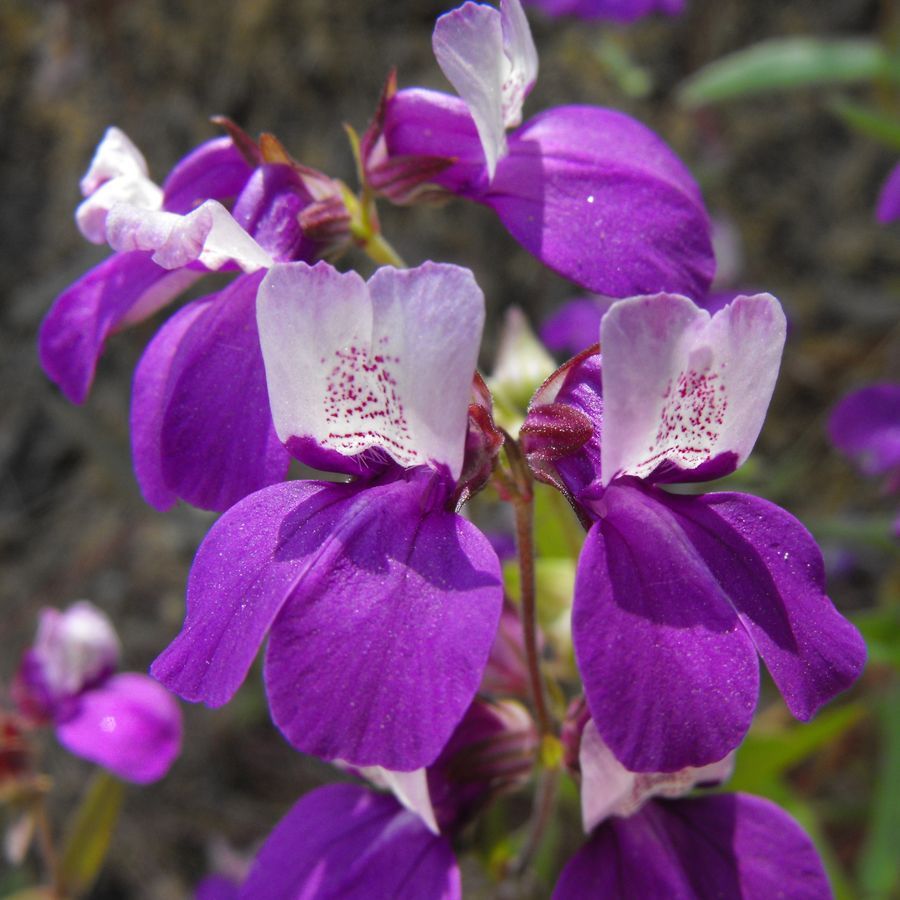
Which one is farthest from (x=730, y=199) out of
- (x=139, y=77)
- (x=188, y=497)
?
(x=188, y=497)

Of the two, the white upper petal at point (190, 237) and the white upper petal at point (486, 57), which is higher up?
the white upper petal at point (486, 57)

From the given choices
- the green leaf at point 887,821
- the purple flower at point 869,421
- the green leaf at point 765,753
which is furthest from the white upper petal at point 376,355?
the green leaf at point 887,821

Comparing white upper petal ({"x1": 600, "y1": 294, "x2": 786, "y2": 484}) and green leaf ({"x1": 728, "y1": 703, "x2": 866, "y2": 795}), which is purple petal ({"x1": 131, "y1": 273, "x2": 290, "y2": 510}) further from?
green leaf ({"x1": 728, "y1": 703, "x2": 866, "y2": 795})

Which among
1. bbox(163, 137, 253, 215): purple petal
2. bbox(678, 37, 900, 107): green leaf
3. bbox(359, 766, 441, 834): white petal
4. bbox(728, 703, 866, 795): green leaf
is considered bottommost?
bbox(728, 703, 866, 795): green leaf

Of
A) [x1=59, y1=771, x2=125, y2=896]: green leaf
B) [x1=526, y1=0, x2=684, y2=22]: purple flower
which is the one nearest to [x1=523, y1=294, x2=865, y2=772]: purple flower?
[x1=59, y1=771, x2=125, y2=896]: green leaf

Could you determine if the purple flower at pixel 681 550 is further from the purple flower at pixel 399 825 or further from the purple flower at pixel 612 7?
the purple flower at pixel 612 7
